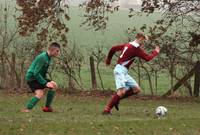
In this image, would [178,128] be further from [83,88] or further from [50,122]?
[83,88]

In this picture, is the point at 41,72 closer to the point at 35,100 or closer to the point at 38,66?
the point at 38,66

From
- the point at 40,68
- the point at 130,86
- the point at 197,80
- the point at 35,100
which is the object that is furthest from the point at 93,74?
the point at 40,68

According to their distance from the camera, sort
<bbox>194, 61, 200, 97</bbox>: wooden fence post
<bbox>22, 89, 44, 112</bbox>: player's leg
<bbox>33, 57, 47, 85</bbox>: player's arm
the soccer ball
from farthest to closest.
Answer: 1. <bbox>194, 61, 200, 97</bbox>: wooden fence post
2. <bbox>22, 89, 44, 112</bbox>: player's leg
3. <bbox>33, 57, 47, 85</bbox>: player's arm
4. the soccer ball

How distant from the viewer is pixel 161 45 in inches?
1013

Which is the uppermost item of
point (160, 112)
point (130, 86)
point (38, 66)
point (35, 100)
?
point (38, 66)

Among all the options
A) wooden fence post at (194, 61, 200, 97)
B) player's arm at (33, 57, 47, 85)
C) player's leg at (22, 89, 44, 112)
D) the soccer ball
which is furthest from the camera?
wooden fence post at (194, 61, 200, 97)

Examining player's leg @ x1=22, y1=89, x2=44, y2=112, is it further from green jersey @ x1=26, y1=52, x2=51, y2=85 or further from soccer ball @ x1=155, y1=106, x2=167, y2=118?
soccer ball @ x1=155, y1=106, x2=167, y2=118

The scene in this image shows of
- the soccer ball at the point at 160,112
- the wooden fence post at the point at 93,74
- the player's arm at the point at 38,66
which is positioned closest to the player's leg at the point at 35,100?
the player's arm at the point at 38,66

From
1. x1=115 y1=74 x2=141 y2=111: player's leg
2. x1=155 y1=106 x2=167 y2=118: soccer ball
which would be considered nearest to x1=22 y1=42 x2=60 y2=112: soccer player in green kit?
x1=115 y1=74 x2=141 y2=111: player's leg

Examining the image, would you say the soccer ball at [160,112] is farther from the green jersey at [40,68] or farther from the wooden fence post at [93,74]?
the wooden fence post at [93,74]

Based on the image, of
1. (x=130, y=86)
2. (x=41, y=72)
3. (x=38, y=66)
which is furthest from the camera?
(x=130, y=86)

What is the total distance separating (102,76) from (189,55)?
14.0ft

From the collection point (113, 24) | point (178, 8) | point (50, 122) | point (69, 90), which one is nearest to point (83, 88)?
point (69, 90)

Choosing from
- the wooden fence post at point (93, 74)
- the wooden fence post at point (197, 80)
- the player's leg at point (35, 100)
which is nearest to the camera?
the player's leg at point (35, 100)
